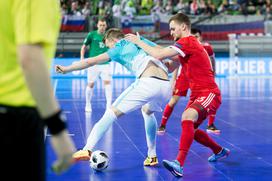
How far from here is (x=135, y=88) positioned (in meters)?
7.14

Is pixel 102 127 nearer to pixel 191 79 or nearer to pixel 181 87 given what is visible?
pixel 191 79

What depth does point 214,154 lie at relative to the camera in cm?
783

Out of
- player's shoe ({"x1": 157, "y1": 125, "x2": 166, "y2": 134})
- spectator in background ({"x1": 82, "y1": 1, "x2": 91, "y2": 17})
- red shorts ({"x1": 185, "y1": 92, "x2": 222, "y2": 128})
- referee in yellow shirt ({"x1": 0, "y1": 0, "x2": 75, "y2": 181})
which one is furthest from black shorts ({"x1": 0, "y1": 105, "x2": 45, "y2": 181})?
spectator in background ({"x1": 82, "y1": 1, "x2": 91, "y2": 17})

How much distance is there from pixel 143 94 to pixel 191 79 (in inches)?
26.2

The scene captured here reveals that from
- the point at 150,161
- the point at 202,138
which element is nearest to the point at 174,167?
the point at 150,161

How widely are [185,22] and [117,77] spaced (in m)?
16.9

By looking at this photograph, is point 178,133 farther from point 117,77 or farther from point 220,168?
point 117,77

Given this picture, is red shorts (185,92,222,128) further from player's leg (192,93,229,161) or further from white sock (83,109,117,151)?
white sock (83,109,117,151)

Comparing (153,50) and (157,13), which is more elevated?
(153,50)

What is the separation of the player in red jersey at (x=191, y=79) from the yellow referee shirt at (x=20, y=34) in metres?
4.16

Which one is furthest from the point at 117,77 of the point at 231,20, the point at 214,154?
the point at 214,154

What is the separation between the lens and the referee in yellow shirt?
2498 millimetres

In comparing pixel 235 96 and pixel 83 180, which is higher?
pixel 83 180

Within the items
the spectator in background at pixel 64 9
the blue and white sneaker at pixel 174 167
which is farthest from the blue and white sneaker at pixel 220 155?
the spectator in background at pixel 64 9
